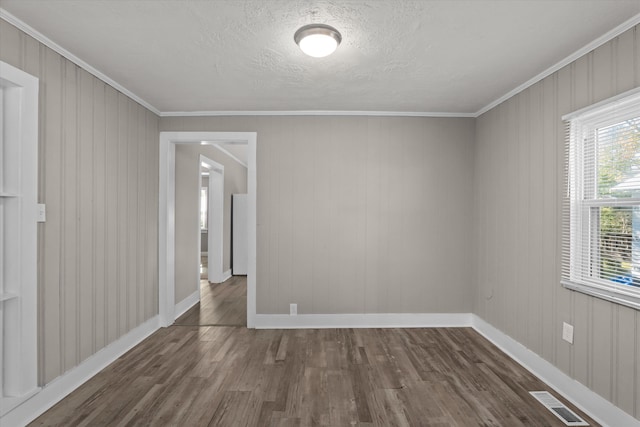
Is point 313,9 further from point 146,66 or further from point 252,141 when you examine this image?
point 252,141

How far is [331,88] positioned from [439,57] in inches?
39.6

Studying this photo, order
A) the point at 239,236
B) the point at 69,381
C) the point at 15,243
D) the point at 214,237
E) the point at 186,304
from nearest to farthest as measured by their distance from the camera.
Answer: the point at 15,243 → the point at 69,381 → the point at 186,304 → the point at 214,237 → the point at 239,236

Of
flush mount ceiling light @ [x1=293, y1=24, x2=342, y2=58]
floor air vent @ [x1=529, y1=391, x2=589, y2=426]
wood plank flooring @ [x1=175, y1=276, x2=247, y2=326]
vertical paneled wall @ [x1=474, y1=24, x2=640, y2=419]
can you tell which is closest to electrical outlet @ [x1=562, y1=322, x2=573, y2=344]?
vertical paneled wall @ [x1=474, y1=24, x2=640, y2=419]

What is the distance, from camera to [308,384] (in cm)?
262

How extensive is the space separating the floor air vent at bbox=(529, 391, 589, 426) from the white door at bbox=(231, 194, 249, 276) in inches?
221

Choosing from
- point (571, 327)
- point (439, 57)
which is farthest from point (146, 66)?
point (571, 327)

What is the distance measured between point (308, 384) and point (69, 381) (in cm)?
176

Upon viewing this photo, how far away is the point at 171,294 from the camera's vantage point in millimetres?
3977

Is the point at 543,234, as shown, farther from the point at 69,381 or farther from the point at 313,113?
the point at 69,381

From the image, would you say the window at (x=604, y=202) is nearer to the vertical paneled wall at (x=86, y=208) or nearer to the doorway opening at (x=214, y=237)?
the doorway opening at (x=214, y=237)

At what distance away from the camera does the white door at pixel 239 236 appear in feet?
23.4

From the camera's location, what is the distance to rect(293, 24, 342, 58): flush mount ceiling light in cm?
207

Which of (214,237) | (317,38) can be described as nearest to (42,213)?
(317,38)

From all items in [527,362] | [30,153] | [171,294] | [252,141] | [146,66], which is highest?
[146,66]
